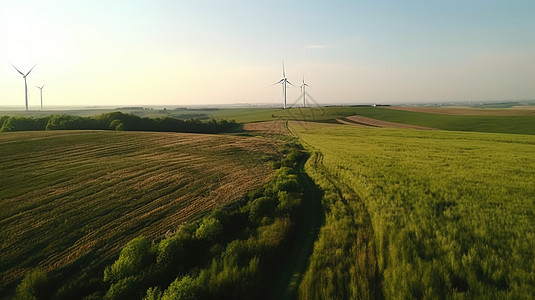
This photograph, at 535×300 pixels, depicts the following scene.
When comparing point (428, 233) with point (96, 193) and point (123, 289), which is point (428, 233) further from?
point (96, 193)

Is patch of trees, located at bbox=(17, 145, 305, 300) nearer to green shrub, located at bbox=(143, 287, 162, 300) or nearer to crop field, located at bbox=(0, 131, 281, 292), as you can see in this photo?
green shrub, located at bbox=(143, 287, 162, 300)

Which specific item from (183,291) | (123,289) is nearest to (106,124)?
(123,289)

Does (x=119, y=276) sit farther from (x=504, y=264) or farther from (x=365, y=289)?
(x=504, y=264)

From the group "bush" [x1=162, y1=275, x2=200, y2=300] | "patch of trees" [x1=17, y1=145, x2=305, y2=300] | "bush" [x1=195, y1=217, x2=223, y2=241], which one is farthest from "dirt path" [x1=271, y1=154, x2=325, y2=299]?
"bush" [x1=195, y1=217, x2=223, y2=241]

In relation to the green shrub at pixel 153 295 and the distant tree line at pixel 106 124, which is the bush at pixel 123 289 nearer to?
the green shrub at pixel 153 295

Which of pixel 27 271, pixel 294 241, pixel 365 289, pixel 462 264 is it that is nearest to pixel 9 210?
pixel 27 271

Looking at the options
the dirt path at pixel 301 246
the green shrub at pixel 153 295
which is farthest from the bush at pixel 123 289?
the dirt path at pixel 301 246
